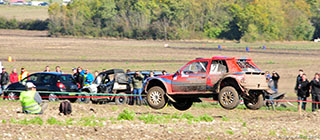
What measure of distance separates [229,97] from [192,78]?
136cm

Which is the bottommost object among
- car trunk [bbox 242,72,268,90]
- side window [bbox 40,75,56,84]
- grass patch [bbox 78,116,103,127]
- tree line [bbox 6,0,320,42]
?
grass patch [bbox 78,116,103,127]

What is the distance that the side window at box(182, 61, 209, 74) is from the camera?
59.0 feet

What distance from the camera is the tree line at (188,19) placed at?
340 ft

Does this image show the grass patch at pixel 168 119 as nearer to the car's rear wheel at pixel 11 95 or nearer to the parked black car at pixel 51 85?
the parked black car at pixel 51 85

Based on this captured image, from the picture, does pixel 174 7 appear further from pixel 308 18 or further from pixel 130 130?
pixel 130 130

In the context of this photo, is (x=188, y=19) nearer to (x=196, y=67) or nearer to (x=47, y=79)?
(x=47, y=79)

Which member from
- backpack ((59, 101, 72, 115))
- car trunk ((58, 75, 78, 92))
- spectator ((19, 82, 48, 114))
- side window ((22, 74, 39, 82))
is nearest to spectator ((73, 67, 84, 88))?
car trunk ((58, 75, 78, 92))

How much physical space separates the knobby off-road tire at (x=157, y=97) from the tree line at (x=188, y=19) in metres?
80.0

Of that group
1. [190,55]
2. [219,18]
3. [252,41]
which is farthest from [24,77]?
[219,18]

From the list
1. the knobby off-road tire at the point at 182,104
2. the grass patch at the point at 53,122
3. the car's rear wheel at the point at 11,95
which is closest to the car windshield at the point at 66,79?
the car's rear wheel at the point at 11,95

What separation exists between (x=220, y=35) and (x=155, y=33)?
12.7m

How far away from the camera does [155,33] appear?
103062mm

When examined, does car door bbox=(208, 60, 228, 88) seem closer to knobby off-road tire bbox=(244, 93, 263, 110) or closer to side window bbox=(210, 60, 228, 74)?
side window bbox=(210, 60, 228, 74)

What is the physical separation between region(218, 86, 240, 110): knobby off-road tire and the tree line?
80808 millimetres
